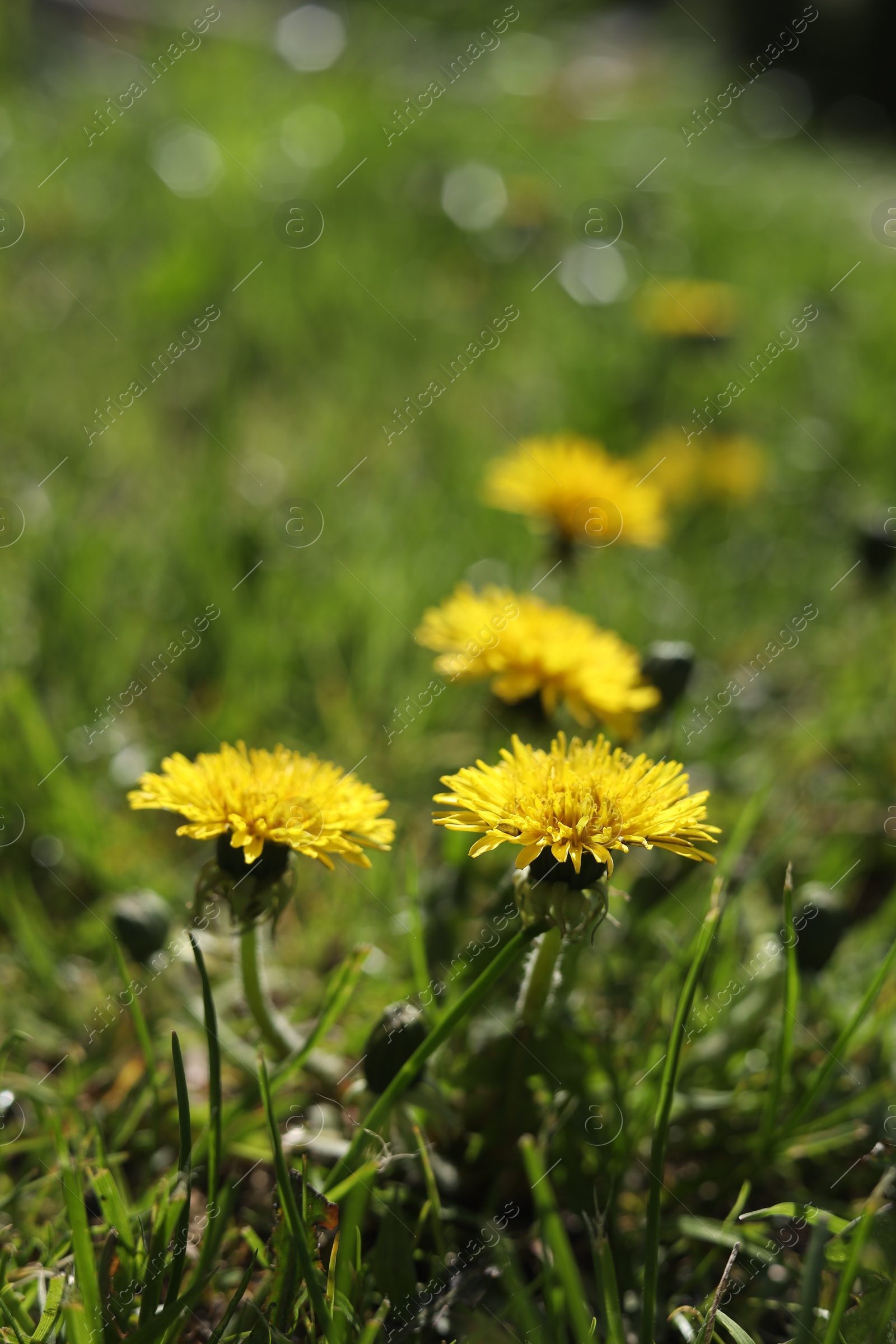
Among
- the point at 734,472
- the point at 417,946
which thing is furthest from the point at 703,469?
the point at 417,946

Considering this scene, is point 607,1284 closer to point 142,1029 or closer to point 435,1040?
point 435,1040

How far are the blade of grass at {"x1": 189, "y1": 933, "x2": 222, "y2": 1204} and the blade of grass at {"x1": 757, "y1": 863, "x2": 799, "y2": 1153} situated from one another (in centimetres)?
55

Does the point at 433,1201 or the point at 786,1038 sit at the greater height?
the point at 433,1201

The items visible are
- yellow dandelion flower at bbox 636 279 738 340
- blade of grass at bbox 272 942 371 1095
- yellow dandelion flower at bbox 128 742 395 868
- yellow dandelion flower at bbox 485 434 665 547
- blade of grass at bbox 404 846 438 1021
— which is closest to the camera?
yellow dandelion flower at bbox 128 742 395 868

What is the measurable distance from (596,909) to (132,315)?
8.49ft

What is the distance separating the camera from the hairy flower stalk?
0.95m

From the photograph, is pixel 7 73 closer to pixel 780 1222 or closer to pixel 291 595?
pixel 291 595

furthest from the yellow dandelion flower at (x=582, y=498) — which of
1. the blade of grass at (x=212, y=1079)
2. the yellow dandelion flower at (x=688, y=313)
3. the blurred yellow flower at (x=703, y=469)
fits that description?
the yellow dandelion flower at (x=688, y=313)

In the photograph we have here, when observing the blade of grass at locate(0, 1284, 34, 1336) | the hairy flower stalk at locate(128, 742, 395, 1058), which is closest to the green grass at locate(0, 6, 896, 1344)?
the blade of grass at locate(0, 1284, 34, 1336)

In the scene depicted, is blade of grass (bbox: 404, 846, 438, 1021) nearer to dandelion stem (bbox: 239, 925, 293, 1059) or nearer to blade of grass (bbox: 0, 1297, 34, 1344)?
dandelion stem (bbox: 239, 925, 293, 1059)

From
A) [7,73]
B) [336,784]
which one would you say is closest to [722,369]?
[336,784]

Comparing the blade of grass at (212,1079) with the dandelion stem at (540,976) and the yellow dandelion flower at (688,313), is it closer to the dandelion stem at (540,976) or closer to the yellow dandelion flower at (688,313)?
the dandelion stem at (540,976)

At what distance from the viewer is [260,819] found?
962 mm

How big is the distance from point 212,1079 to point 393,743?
95cm
